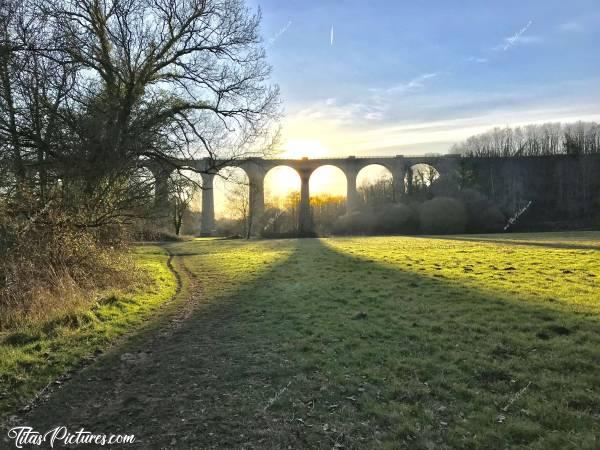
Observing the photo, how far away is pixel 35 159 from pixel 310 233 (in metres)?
37.0

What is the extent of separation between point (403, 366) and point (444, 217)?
4407 cm

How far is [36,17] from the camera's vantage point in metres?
10.2

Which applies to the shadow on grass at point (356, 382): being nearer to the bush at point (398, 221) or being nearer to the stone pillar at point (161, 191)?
the stone pillar at point (161, 191)

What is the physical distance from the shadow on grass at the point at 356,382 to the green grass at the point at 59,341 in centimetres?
39

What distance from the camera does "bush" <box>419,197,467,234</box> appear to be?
4656 centimetres

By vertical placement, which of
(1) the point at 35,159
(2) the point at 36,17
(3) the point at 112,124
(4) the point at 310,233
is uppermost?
(2) the point at 36,17

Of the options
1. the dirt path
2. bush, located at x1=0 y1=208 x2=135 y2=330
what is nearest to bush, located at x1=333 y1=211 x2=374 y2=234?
bush, located at x1=0 y1=208 x2=135 y2=330

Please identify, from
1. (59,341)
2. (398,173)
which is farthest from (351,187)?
(59,341)

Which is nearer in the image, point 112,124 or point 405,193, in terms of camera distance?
point 112,124

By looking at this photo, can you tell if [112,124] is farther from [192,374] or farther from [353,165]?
[353,165]

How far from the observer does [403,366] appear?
16.7ft

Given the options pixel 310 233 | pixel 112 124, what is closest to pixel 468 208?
pixel 310 233

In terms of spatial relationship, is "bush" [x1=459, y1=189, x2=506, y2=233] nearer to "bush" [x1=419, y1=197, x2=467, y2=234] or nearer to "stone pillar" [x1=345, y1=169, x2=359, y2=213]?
"bush" [x1=419, y1=197, x2=467, y2=234]

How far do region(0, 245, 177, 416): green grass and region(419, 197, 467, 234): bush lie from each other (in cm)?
4155
